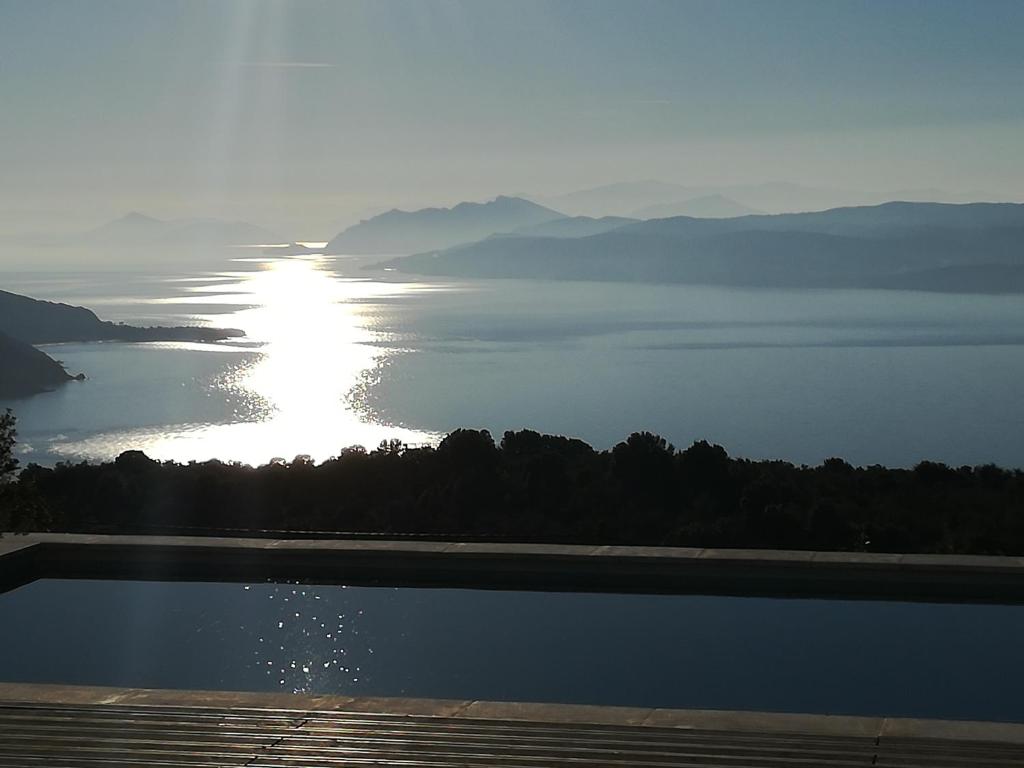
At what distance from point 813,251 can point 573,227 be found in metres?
51.4

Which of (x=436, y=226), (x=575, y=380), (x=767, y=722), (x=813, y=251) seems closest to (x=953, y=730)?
(x=767, y=722)

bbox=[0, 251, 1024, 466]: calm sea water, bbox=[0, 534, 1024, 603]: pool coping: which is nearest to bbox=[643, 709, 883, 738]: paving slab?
bbox=[0, 534, 1024, 603]: pool coping

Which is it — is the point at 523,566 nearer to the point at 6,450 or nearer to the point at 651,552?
the point at 651,552

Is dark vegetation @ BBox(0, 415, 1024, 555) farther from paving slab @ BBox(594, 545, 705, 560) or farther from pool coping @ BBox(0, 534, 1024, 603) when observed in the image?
pool coping @ BBox(0, 534, 1024, 603)

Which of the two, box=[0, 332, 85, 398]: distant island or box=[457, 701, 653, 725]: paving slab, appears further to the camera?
box=[0, 332, 85, 398]: distant island

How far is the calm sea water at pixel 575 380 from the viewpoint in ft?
170

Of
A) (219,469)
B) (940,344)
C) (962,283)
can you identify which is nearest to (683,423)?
(940,344)

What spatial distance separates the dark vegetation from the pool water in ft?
15.3

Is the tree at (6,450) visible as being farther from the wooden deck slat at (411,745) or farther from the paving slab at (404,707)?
the paving slab at (404,707)

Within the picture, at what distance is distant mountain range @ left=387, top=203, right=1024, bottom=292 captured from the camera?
11134 cm

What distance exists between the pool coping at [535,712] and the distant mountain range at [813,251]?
11125 cm

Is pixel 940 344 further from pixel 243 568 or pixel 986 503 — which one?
pixel 243 568

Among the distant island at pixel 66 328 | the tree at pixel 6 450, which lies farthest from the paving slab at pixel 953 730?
the distant island at pixel 66 328

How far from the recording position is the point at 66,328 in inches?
3632
